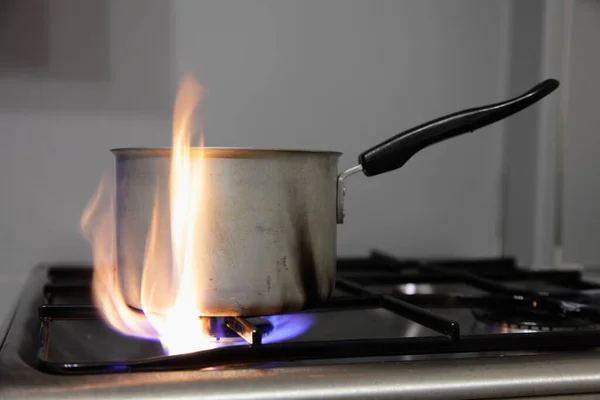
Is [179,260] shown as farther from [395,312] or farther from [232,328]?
[395,312]

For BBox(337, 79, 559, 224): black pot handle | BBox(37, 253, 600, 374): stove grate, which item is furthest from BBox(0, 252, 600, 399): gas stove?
BBox(337, 79, 559, 224): black pot handle

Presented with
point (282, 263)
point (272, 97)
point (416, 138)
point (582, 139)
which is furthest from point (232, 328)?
point (582, 139)

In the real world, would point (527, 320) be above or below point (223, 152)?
below

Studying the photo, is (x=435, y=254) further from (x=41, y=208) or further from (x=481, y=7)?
(x=41, y=208)

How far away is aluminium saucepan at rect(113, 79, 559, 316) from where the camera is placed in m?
0.53

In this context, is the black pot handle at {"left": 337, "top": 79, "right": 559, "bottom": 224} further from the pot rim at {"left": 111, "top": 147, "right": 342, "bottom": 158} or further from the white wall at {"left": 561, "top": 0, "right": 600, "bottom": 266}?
the white wall at {"left": 561, "top": 0, "right": 600, "bottom": 266}

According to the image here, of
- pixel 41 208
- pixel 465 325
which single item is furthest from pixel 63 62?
pixel 465 325

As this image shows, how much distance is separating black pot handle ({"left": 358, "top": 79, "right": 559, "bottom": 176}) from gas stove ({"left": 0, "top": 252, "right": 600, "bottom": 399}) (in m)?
0.13

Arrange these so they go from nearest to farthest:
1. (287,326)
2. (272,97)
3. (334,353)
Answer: (334,353), (287,326), (272,97)

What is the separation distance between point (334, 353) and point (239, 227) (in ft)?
0.40

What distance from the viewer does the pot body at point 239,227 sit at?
0.53m

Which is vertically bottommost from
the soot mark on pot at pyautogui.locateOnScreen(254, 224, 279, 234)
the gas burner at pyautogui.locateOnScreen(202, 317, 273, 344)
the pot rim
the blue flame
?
the blue flame

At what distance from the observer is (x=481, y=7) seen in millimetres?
1067

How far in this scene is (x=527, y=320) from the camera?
649mm
